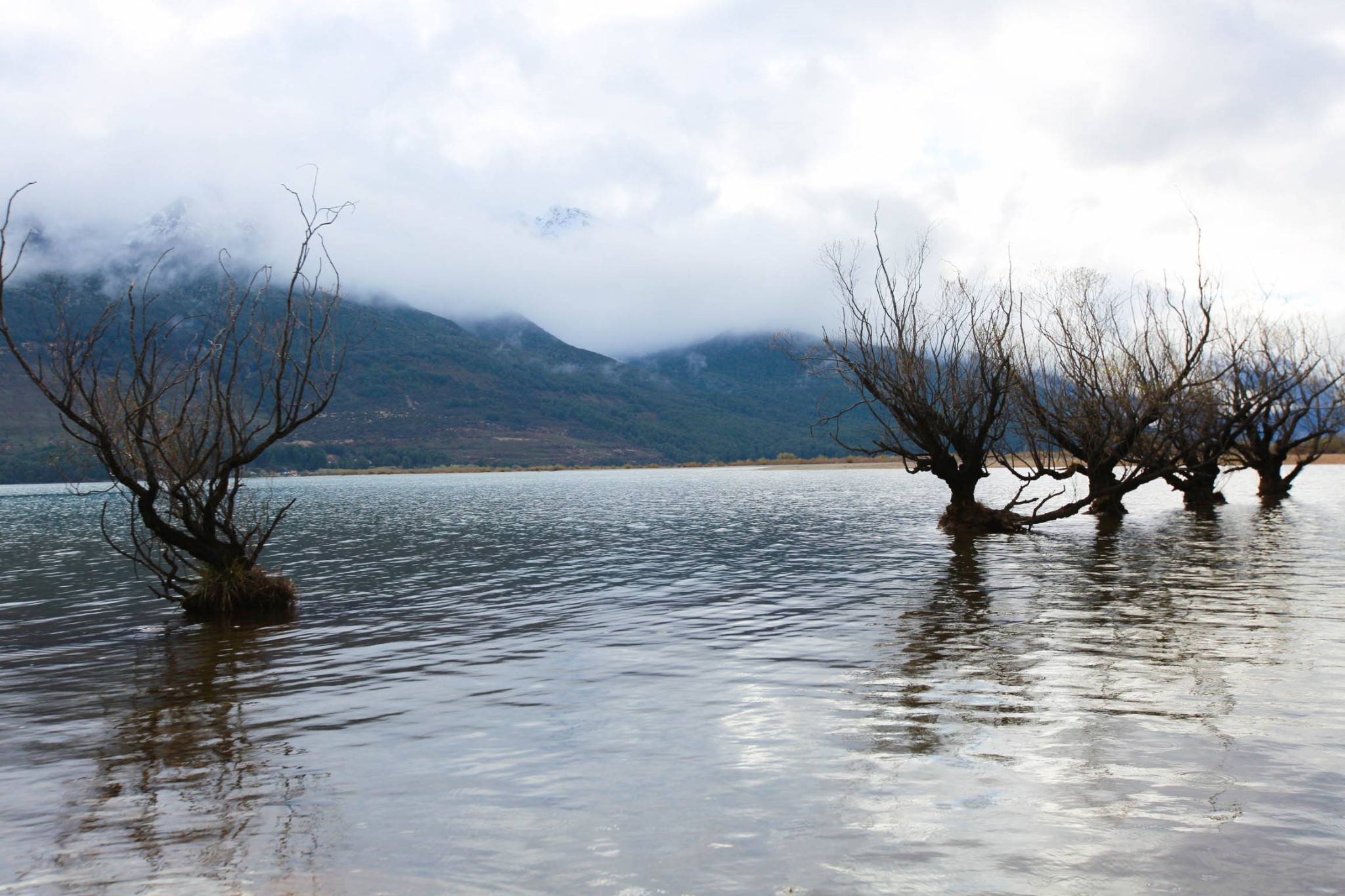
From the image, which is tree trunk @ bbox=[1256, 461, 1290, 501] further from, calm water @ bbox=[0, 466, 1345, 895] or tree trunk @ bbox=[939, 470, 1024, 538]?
calm water @ bbox=[0, 466, 1345, 895]

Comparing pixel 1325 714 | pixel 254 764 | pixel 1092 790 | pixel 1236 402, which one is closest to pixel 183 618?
pixel 254 764

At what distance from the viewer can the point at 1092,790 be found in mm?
6750

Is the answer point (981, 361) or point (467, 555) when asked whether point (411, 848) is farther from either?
point (981, 361)

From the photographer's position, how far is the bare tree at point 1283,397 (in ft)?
133

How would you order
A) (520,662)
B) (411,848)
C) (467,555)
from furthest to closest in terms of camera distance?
(467,555)
(520,662)
(411,848)

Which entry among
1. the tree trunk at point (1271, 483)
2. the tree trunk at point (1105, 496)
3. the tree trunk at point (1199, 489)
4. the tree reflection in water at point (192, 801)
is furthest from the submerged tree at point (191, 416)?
the tree trunk at point (1271, 483)

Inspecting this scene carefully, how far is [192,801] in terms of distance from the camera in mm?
7203

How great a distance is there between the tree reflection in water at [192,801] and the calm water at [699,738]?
0.04 metres

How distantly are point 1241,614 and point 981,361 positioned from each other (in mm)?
16867

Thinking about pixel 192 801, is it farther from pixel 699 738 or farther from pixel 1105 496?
pixel 1105 496

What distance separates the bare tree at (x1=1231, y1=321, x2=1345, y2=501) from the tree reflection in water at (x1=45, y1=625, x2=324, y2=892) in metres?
40.8

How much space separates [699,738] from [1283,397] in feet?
143

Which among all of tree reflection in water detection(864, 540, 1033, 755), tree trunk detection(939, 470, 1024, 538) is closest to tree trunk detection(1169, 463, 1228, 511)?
tree trunk detection(939, 470, 1024, 538)

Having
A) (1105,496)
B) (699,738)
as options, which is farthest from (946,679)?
Answer: (1105,496)
